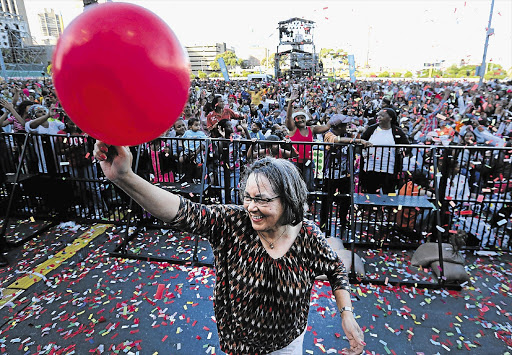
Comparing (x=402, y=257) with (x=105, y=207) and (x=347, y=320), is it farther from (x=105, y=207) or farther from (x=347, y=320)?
(x=105, y=207)

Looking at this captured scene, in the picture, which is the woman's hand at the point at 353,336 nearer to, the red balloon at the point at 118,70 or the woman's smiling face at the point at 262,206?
the woman's smiling face at the point at 262,206

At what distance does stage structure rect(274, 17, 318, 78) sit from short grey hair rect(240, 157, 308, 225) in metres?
70.6

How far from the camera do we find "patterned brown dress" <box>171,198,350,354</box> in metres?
1.66

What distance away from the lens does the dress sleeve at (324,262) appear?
5.96 feet

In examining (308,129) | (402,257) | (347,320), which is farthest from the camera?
A: (308,129)

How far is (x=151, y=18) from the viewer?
3.68 feet

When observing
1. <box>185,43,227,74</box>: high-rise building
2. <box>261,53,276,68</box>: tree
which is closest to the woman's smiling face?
<box>261,53,276,68</box>: tree

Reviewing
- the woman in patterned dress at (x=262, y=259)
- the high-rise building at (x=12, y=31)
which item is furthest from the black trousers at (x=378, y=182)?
the high-rise building at (x=12, y=31)

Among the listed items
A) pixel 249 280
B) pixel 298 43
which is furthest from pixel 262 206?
pixel 298 43

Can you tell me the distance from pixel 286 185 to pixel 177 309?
2.91m

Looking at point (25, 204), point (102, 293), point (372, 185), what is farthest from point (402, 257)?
point (25, 204)

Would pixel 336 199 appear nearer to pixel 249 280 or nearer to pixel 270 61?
pixel 249 280

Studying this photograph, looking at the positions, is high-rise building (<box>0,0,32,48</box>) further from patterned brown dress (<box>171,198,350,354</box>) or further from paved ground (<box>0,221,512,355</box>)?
patterned brown dress (<box>171,198,350,354</box>)

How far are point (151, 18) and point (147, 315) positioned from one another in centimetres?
359
